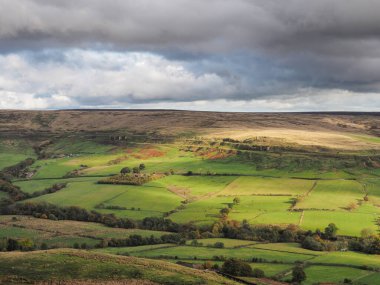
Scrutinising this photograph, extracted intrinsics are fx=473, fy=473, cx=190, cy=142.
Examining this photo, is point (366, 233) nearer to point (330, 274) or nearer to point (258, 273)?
point (330, 274)

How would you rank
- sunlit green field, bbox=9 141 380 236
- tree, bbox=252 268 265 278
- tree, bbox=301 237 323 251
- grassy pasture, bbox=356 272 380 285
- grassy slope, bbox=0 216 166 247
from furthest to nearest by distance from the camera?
1. sunlit green field, bbox=9 141 380 236
2. grassy slope, bbox=0 216 166 247
3. tree, bbox=301 237 323 251
4. tree, bbox=252 268 265 278
5. grassy pasture, bbox=356 272 380 285

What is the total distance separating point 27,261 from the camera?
71438 millimetres

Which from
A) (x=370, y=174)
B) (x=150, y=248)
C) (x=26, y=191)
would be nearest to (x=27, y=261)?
(x=150, y=248)

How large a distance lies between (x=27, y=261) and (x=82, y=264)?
8337 millimetres

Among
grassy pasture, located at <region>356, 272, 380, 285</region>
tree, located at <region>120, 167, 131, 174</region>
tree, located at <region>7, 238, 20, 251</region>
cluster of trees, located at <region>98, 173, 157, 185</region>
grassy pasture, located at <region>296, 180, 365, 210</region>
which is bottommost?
grassy pasture, located at <region>356, 272, 380, 285</region>

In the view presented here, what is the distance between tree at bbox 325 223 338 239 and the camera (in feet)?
380

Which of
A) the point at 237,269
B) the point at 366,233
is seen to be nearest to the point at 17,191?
the point at 237,269

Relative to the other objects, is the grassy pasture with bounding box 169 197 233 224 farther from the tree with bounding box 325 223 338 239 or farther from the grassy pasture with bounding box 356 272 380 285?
the grassy pasture with bounding box 356 272 380 285

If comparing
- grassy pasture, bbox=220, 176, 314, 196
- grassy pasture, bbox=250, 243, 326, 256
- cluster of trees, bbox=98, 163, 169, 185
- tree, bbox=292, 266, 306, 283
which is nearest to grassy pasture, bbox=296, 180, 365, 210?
grassy pasture, bbox=220, 176, 314, 196

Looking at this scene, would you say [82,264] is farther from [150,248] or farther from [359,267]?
[359,267]

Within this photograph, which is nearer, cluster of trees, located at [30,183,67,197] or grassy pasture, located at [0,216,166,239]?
grassy pasture, located at [0,216,166,239]

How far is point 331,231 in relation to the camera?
11662cm

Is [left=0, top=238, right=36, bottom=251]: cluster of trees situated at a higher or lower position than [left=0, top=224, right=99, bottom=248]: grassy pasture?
higher

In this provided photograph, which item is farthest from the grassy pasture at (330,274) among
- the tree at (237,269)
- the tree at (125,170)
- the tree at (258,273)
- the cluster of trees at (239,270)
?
the tree at (125,170)
